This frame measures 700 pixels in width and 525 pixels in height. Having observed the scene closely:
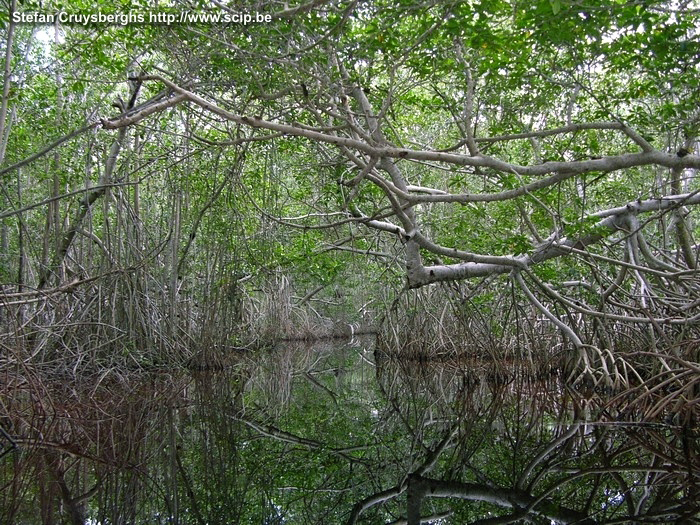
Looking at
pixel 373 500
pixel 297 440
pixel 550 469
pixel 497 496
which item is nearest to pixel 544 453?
pixel 550 469

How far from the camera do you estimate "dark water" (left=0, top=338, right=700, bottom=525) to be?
234 cm

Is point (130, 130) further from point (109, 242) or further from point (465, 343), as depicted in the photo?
point (465, 343)

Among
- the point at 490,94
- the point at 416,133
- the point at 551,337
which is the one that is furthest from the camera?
the point at 416,133

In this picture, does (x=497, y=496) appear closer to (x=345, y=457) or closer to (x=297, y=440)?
(x=345, y=457)

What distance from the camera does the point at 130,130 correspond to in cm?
669

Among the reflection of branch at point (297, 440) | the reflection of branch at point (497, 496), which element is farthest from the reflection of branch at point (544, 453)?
the reflection of branch at point (297, 440)

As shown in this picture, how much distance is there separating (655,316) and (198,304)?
5317 mm

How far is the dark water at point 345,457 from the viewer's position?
234 cm

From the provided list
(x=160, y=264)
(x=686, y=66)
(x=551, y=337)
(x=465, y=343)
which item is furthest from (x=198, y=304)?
(x=686, y=66)

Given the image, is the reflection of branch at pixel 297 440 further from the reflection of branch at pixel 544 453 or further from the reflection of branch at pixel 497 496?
the reflection of branch at pixel 544 453

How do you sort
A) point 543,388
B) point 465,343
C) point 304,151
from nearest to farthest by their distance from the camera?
point 543,388, point 304,151, point 465,343

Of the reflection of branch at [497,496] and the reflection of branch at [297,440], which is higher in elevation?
the reflection of branch at [497,496]

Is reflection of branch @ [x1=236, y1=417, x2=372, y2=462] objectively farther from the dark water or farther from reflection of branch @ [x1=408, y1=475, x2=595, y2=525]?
reflection of branch @ [x1=408, y1=475, x2=595, y2=525]

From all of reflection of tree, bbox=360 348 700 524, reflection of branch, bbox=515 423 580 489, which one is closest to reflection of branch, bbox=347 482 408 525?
reflection of tree, bbox=360 348 700 524
